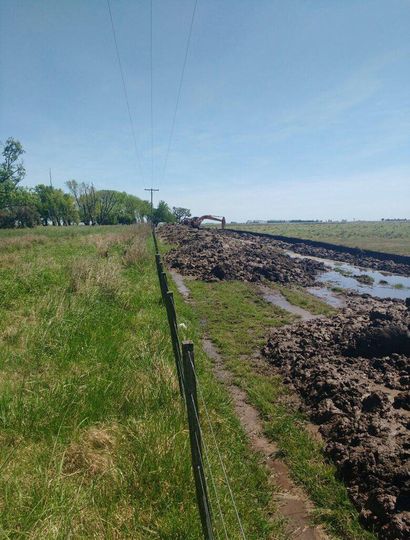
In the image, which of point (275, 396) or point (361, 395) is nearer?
point (361, 395)

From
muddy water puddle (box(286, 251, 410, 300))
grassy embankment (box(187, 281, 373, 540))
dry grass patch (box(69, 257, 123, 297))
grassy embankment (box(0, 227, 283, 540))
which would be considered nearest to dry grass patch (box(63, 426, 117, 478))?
grassy embankment (box(0, 227, 283, 540))

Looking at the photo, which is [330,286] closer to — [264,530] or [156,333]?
[156,333]

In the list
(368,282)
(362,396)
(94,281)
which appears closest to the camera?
(362,396)

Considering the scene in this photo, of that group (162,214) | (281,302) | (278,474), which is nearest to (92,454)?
(278,474)

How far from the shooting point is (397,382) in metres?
7.18

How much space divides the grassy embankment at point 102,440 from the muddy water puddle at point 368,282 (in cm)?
1307

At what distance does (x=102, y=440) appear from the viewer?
156 inches

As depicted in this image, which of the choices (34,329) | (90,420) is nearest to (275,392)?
(90,420)

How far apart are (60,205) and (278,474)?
339 feet

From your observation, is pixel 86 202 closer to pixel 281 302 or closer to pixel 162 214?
pixel 162 214

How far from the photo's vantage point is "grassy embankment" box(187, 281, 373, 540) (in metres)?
4.00

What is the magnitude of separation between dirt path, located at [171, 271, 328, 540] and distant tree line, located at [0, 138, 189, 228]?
59037mm

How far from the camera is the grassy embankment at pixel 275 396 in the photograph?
4000 mm

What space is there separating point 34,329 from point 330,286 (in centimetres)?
1747
